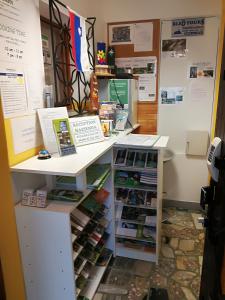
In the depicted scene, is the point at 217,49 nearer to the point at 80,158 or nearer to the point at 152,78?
the point at 152,78

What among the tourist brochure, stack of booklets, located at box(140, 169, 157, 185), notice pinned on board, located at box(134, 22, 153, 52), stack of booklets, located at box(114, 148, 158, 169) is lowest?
stack of booklets, located at box(140, 169, 157, 185)

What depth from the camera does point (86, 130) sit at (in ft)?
5.98

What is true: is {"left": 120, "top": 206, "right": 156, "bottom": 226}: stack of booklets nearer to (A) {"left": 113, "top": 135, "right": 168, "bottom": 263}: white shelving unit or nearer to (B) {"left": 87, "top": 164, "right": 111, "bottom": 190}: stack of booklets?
(A) {"left": 113, "top": 135, "right": 168, "bottom": 263}: white shelving unit

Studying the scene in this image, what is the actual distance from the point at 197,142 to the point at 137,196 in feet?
3.63

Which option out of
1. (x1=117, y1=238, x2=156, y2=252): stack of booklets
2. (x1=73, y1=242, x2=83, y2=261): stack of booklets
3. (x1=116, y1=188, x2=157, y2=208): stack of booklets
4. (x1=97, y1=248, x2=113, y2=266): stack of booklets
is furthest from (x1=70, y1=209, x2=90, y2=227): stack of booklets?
(x1=117, y1=238, x2=156, y2=252): stack of booklets

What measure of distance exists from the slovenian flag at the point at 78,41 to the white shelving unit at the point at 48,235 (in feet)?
2.73

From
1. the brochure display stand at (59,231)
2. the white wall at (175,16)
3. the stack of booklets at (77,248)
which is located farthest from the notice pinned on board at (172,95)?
the stack of booklets at (77,248)

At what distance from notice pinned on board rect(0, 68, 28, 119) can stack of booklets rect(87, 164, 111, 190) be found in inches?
24.5

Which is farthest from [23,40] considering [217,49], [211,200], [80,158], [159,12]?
[217,49]

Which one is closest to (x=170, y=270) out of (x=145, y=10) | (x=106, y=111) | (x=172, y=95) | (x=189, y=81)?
(x=106, y=111)

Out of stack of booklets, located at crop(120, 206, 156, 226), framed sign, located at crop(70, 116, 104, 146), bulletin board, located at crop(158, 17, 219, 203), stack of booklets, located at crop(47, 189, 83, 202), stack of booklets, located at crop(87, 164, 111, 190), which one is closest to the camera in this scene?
stack of booklets, located at crop(47, 189, 83, 202)

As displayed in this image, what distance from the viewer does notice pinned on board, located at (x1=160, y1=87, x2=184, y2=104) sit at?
271 centimetres

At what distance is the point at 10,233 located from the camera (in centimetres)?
137

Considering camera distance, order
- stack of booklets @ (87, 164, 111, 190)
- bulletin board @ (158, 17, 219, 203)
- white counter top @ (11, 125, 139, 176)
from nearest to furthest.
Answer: white counter top @ (11, 125, 139, 176), stack of booklets @ (87, 164, 111, 190), bulletin board @ (158, 17, 219, 203)
